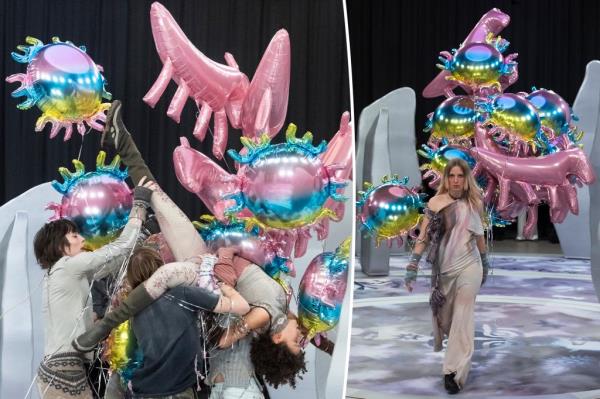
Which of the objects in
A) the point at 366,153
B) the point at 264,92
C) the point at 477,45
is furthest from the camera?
the point at 366,153

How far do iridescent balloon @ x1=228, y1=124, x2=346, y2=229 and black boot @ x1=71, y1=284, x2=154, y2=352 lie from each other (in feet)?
1.09

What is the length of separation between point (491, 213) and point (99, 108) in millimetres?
2742

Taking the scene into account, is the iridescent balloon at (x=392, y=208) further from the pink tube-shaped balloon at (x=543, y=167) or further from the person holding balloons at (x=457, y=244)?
the pink tube-shaped balloon at (x=543, y=167)

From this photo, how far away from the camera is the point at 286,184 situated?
5.68 feet

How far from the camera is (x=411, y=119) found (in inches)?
288

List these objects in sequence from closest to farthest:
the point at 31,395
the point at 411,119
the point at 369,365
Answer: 1. the point at 31,395
2. the point at 369,365
3. the point at 411,119

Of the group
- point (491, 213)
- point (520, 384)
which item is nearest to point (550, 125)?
point (491, 213)

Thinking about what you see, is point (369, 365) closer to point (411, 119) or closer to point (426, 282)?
point (426, 282)

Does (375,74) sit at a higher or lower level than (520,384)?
higher

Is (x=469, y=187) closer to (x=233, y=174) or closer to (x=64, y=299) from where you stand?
(x=233, y=174)

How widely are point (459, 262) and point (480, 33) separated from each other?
1.92 metres

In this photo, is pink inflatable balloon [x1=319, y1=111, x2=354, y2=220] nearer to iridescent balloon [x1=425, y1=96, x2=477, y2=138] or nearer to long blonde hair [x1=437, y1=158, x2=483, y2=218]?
long blonde hair [x1=437, y1=158, x2=483, y2=218]

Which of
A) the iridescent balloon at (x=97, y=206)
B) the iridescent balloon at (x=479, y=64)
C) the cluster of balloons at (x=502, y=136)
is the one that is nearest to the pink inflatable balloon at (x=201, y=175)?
the iridescent balloon at (x=97, y=206)

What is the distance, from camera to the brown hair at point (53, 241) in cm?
194
